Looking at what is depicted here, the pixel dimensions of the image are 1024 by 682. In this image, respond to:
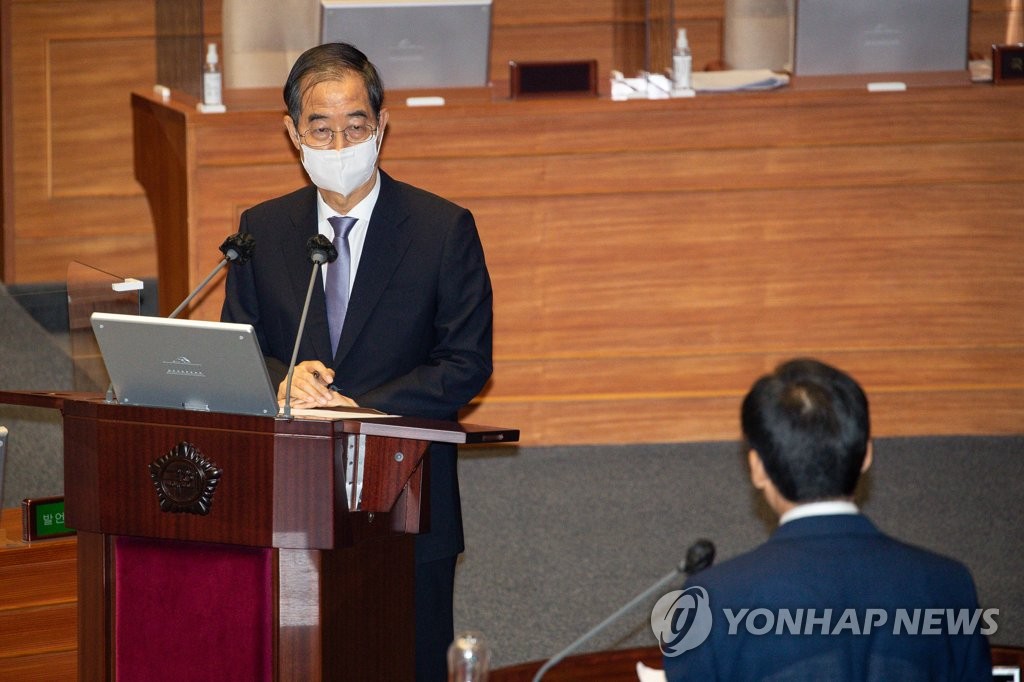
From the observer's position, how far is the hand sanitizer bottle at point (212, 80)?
4.70 m

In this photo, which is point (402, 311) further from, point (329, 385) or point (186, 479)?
point (186, 479)

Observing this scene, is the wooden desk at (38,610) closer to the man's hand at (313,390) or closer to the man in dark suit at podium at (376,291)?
the man in dark suit at podium at (376,291)

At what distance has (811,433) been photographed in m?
1.66

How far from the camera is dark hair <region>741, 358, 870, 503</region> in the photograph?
5.45ft

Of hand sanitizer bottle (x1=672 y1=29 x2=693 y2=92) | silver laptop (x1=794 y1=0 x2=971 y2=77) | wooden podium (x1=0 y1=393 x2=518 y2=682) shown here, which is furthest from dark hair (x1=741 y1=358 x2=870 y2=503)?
silver laptop (x1=794 y1=0 x2=971 y2=77)

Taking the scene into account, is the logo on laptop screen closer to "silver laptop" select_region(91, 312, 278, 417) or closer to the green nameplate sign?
"silver laptop" select_region(91, 312, 278, 417)

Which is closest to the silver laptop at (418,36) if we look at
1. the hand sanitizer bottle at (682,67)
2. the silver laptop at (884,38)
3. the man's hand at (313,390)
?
the hand sanitizer bottle at (682,67)

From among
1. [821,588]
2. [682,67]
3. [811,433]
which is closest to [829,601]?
[821,588]

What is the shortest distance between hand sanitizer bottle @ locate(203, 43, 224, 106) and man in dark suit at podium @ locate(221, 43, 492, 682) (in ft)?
7.09

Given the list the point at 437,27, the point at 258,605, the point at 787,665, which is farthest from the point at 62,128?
the point at 787,665

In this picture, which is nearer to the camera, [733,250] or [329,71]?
[329,71]

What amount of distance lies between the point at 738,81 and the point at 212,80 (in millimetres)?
1888

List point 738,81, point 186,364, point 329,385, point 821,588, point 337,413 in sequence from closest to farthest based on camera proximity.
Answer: point 821,588 < point 186,364 < point 337,413 < point 329,385 < point 738,81

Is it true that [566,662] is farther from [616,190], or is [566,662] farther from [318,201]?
[616,190]
